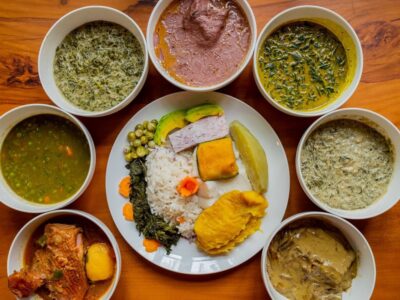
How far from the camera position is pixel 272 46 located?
6.98ft

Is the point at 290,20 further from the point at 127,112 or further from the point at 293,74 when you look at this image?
the point at 127,112

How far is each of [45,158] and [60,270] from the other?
558mm

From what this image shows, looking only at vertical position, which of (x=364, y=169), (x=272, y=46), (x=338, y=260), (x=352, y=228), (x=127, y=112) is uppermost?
(x=272, y=46)

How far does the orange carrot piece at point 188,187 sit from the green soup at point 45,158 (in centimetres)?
49

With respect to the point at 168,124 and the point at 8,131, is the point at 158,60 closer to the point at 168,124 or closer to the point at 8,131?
the point at 168,124

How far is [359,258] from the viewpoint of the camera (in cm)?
214

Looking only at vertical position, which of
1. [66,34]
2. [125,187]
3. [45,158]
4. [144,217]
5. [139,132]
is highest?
[66,34]

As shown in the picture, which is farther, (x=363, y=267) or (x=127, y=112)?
(x=127, y=112)

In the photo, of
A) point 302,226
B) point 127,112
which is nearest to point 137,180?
point 127,112

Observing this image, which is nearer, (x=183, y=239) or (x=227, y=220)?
(x=227, y=220)

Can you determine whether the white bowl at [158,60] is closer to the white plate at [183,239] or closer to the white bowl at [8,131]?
the white plate at [183,239]

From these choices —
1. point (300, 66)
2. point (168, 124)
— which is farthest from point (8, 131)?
point (300, 66)

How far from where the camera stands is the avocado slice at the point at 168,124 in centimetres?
221

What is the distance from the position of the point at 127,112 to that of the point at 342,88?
43.0 inches
